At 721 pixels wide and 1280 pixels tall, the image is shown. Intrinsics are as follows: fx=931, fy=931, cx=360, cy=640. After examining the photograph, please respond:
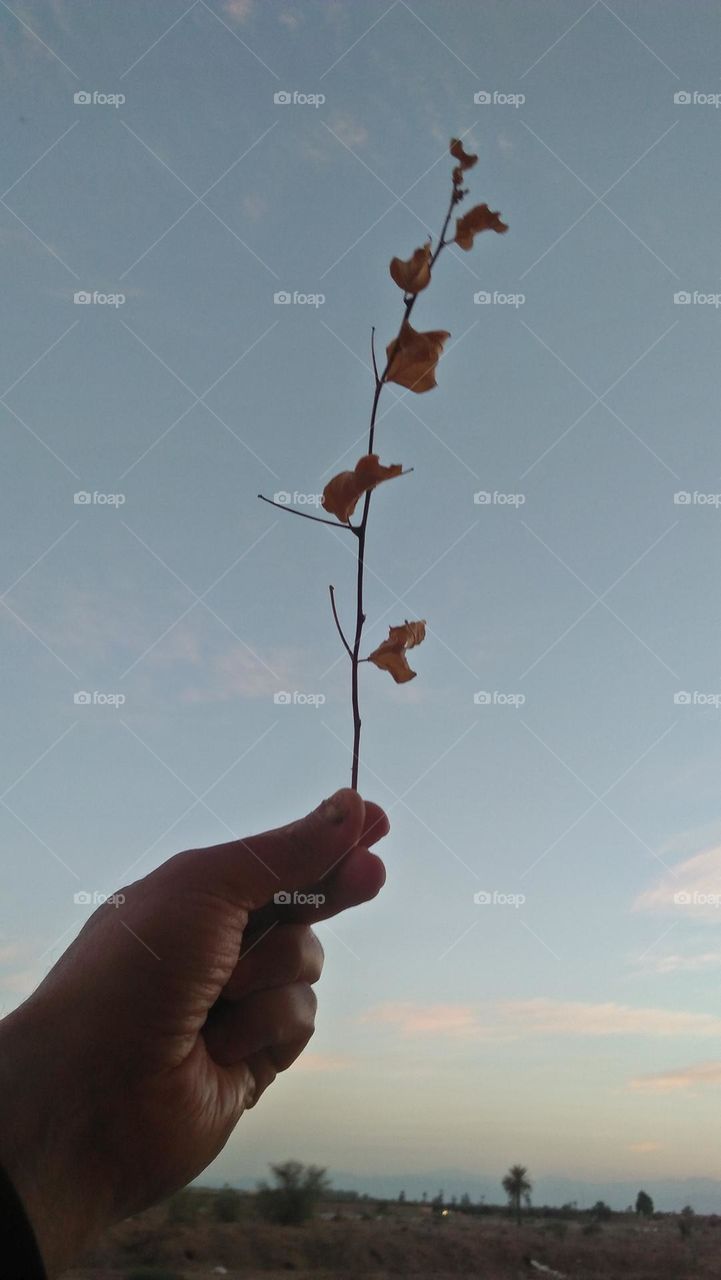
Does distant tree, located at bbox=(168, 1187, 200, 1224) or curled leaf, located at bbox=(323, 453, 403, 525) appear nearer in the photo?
curled leaf, located at bbox=(323, 453, 403, 525)

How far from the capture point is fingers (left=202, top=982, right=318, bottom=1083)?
1.97 ft

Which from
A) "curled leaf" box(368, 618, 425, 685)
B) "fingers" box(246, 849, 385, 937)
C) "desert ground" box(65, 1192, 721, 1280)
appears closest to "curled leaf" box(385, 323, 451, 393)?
"curled leaf" box(368, 618, 425, 685)

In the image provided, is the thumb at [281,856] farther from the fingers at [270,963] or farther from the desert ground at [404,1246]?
the desert ground at [404,1246]

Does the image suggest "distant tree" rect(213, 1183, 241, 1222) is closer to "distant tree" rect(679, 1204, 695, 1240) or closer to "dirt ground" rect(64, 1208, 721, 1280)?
"dirt ground" rect(64, 1208, 721, 1280)

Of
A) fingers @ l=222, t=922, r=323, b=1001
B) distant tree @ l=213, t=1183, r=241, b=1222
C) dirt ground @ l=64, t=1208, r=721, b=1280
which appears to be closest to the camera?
fingers @ l=222, t=922, r=323, b=1001

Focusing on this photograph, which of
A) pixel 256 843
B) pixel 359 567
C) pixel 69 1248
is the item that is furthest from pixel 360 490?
pixel 69 1248

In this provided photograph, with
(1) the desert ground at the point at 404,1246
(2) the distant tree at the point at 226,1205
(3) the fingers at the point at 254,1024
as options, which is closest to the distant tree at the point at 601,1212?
(1) the desert ground at the point at 404,1246

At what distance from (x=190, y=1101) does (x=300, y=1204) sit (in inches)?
55.6

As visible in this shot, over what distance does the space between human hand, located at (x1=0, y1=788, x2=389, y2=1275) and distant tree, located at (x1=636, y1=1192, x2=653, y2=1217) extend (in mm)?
1496

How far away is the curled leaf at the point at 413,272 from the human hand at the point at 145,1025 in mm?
253

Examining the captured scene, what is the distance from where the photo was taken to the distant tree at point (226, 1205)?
64.6 inches

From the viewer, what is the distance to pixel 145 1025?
523 millimetres

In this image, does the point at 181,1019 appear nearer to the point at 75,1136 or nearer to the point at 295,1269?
the point at 75,1136

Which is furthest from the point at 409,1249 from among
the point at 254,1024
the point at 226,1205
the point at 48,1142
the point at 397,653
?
the point at 397,653
